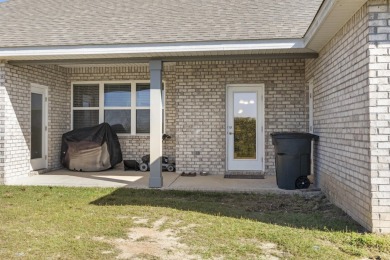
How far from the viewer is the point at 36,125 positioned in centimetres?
983

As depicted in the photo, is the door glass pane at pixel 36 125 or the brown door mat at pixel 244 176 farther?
the door glass pane at pixel 36 125

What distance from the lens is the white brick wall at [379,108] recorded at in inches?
179

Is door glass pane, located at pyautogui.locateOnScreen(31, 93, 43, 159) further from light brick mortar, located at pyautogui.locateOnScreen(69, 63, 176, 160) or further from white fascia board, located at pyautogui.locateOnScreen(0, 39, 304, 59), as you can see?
white fascia board, located at pyautogui.locateOnScreen(0, 39, 304, 59)

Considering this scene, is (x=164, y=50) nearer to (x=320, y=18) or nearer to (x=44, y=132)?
(x=320, y=18)

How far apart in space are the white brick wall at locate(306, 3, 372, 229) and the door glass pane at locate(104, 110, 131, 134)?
574cm

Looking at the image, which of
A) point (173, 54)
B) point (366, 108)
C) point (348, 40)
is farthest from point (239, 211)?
point (173, 54)

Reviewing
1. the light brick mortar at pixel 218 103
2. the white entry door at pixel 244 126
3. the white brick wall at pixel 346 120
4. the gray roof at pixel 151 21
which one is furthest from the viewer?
the white entry door at pixel 244 126

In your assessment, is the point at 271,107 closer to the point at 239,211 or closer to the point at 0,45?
the point at 239,211

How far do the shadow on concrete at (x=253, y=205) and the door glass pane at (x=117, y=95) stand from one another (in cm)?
411

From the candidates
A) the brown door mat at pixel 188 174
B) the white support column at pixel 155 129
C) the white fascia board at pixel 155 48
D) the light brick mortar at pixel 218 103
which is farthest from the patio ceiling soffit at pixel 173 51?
the brown door mat at pixel 188 174

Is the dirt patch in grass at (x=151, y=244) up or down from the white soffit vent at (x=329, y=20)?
down

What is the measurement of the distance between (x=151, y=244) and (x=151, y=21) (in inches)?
232

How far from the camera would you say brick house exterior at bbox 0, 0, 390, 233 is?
15.1 feet

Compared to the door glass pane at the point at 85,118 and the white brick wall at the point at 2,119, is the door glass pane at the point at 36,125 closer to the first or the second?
the white brick wall at the point at 2,119
